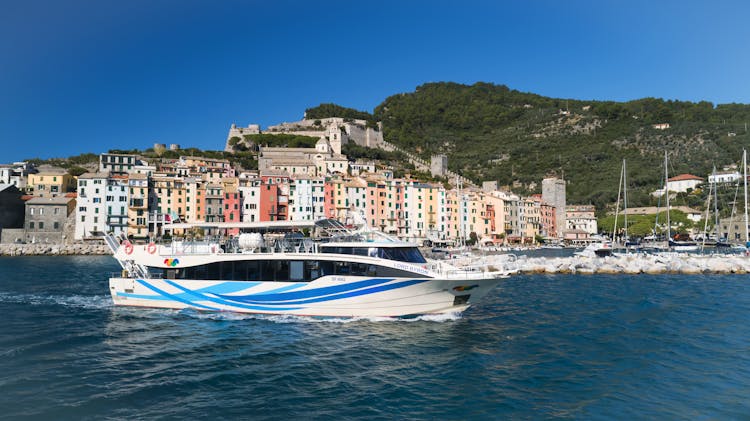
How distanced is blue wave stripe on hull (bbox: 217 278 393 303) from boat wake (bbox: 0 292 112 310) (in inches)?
279

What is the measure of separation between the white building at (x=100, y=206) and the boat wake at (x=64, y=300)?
4697 centimetres

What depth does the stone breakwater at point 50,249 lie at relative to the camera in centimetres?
6122

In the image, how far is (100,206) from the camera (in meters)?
67.6

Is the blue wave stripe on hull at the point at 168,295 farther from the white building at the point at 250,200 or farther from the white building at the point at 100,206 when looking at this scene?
the white building at the point at 100,206

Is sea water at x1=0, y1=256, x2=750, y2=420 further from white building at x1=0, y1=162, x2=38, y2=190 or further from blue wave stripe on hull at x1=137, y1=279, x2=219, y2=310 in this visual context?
white building at x1=0, y1=162, x2=38, y2=190

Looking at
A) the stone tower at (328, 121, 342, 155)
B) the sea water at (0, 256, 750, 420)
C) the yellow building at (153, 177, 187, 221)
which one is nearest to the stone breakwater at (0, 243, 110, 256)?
the yellow building at (153, 177, 187, 221)

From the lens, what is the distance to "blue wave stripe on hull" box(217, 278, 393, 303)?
56.7 ft

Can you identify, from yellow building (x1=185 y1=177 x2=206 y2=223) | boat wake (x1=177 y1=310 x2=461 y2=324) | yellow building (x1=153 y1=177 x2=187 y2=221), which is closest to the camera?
boat wake (x1=177 y1=310 x2=461 y2=324)

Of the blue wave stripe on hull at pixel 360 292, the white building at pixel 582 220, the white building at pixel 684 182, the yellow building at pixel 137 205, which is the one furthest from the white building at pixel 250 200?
the white building at pixel 684 182

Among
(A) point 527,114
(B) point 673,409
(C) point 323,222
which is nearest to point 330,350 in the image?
(C) point 323,222

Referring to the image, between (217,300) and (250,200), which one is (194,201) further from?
(217,300)

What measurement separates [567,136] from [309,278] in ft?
498

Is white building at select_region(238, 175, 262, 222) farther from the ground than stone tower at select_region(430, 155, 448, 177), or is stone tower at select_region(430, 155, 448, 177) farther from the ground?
stone tower at select_region(430, 155, 448, 177)

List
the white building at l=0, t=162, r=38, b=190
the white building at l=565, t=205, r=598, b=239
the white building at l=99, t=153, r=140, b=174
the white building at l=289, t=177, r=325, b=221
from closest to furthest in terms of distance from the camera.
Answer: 1. the white building at l=289, t=177, r=325, b=221
2. the white building at l=0, t=162, r=38, b=190
3. the white building at l=99, t=153, r=140, b=174
4. the white building at l=565, t=205, r=598, b=239
